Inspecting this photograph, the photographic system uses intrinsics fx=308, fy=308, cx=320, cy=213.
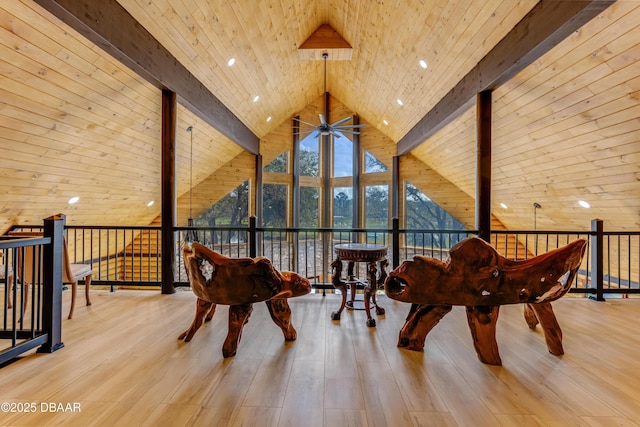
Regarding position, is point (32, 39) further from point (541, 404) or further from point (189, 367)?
point (541, 404)

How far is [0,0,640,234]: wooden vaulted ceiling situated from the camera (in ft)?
9.07

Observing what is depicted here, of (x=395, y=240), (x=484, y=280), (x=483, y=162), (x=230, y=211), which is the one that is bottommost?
(x=484, y=280)

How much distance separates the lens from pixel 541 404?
174 centimetres

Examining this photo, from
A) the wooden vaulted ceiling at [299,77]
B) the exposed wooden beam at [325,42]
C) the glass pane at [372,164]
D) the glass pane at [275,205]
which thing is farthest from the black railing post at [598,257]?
the glass pane at [275,205]

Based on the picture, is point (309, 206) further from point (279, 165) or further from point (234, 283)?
point (234, 283)

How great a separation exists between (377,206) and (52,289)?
7.47 m

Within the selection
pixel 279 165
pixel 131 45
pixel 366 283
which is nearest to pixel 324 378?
pixel 366 283

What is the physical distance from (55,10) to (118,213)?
445cm

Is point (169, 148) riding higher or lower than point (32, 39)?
lower

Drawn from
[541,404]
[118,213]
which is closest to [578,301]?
[541,404]

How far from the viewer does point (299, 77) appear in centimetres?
684

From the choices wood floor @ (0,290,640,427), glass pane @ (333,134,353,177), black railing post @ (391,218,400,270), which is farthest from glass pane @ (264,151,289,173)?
wood floor @ (0,290,640,427)

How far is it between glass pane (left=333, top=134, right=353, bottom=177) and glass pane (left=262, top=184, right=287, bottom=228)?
169cm

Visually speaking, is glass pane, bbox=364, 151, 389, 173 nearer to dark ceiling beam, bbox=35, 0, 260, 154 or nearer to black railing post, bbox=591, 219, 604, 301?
dark ceiling beam, bbox=35, 0, 260, 154
